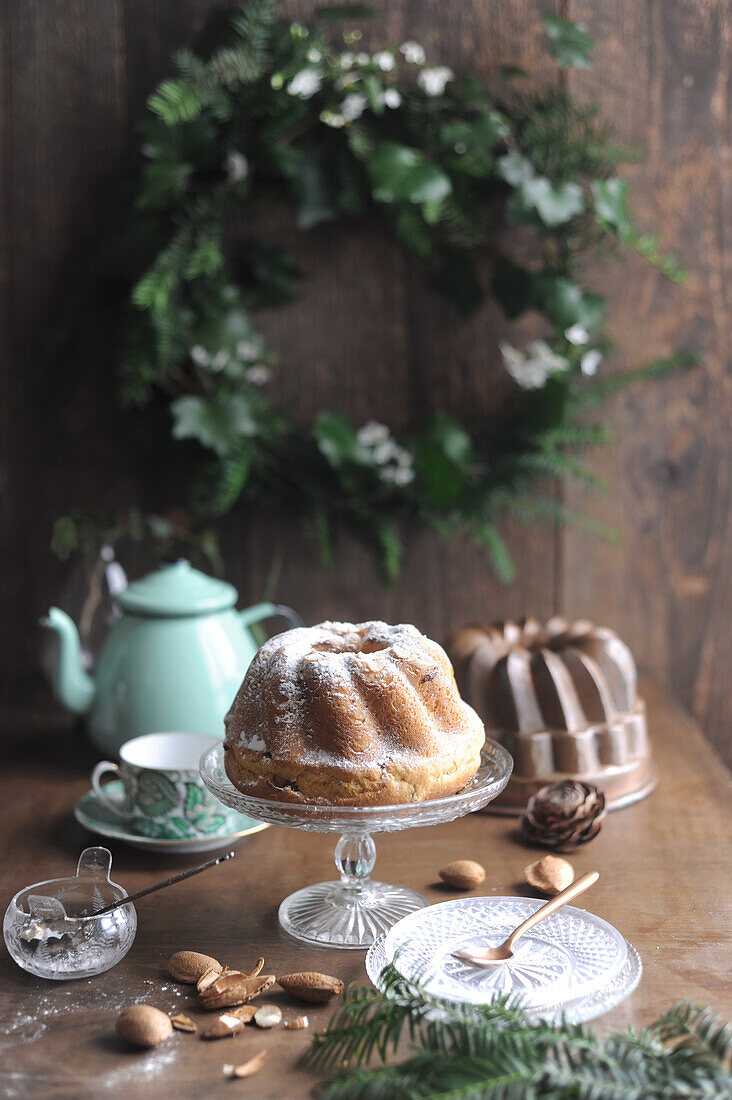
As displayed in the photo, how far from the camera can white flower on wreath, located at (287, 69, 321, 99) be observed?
149 centimetres

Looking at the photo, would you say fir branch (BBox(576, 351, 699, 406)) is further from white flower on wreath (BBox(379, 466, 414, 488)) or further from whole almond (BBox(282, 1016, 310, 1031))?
whole almond (BBox(282, 1016, 310, 1031))

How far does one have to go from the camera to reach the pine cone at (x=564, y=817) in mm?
1092

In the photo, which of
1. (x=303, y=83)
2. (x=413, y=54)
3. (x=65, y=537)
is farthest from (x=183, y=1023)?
(x=413, y=54)

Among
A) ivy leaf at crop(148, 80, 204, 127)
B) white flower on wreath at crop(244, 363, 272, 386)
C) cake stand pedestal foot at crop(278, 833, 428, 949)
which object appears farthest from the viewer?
white flower on wreath at crop(244, 363, 272, 386)

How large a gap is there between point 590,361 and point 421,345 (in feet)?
0.92

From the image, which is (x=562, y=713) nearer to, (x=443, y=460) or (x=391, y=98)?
(x=443, y=460)

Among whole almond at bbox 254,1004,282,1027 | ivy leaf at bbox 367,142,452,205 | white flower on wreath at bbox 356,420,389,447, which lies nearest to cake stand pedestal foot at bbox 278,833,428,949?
whole almond at bbox 254,1004,282,1027

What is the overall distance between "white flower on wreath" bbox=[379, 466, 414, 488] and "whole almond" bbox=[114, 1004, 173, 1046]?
988mm

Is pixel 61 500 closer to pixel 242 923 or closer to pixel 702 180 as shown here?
pixel 242 923

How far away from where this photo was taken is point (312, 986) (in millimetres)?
811

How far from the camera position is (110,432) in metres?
1.73

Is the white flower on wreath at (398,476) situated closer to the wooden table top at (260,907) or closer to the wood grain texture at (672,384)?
the wood grain texture at (672,384)

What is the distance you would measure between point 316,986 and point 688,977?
0.99 feet

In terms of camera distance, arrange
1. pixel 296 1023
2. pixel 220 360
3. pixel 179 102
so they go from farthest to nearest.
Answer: pixel 220 360
pixel 179 102
pixel 296 1023
